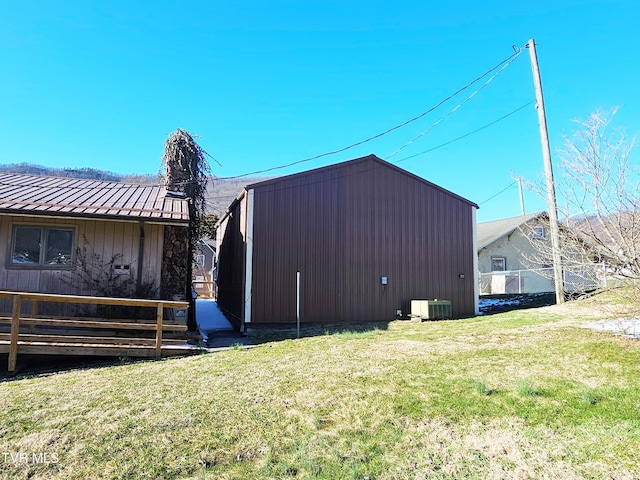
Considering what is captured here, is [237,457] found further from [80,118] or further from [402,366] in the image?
[80,118]

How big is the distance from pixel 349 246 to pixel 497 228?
15.3 meters

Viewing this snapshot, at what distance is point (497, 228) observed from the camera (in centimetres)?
2259

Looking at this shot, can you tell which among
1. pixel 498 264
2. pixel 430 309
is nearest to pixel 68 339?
pixel 430 309

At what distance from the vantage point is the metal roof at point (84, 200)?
7.52 meters

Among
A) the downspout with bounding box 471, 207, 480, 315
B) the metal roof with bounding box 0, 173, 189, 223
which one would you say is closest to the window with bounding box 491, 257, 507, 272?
the downspout with bounding box 471, 207, 480, 315

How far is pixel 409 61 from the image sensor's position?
40.8 feet

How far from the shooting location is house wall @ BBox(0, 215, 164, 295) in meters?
7.73

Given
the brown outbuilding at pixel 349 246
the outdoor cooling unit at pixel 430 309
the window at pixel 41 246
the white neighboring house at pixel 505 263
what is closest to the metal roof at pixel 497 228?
the white neighboring house at pixel 505 263

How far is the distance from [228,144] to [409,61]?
7411 mm

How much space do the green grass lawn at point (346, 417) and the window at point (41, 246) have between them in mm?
3284

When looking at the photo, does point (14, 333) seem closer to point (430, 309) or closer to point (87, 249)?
point (87, 249)

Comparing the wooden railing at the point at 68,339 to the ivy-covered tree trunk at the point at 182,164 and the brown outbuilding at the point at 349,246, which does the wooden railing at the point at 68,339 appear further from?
the ivy-covered tree trunk at the point at 182,164

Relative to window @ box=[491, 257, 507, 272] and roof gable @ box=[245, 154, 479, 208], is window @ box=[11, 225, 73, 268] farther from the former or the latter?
window @ box=[491, 257, 507, 272]

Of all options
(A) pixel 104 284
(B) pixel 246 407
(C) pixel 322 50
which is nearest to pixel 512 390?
(B) pixel 246 407
